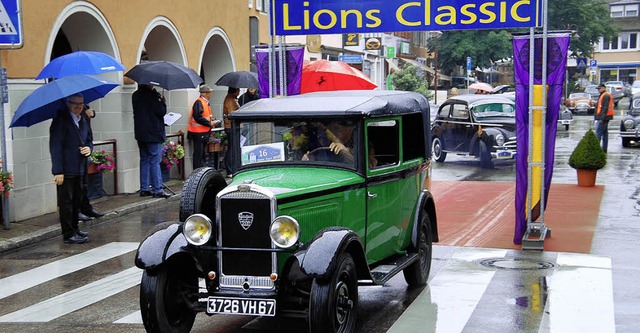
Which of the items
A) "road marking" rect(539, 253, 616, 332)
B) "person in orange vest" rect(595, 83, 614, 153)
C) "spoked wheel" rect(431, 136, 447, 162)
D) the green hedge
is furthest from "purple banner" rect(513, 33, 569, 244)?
"person in orange vest" rect(595, 83, 614, 153)

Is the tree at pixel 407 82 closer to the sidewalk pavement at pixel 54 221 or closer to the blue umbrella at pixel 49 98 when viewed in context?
the sidewalk pavement at pixel 54 221

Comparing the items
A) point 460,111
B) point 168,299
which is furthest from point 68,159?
point 460,111

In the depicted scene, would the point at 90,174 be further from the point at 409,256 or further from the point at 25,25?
the point at 409,256

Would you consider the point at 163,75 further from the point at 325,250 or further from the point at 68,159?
the point at 325,250

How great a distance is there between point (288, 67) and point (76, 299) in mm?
6665

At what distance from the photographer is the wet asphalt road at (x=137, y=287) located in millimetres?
7352

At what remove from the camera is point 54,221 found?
12609 mm

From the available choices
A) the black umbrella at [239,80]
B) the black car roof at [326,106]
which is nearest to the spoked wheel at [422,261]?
the black car roof at [326,106]

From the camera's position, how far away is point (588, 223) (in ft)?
41.3

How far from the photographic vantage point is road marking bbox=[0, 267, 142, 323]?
25.4 feet

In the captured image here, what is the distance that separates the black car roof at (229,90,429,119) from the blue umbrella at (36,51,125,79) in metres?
5.15

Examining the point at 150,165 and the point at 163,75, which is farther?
A: the point at 150,165

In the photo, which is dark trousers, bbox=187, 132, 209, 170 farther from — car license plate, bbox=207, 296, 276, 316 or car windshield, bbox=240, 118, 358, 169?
car license plate, bbox=207, 296, 276, 316

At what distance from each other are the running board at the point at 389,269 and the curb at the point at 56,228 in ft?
17.8
